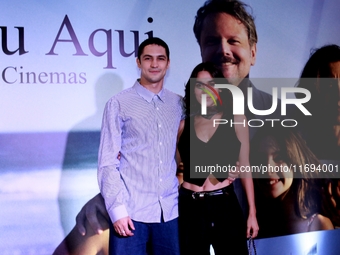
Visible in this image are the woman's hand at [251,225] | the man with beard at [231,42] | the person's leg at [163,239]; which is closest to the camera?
the person's leg at [163,239]

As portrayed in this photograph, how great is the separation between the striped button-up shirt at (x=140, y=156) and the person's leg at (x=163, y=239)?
45 millimetres

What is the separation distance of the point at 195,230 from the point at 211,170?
406 millimetres

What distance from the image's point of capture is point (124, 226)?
8.14 ft

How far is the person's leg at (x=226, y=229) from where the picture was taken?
2633mm

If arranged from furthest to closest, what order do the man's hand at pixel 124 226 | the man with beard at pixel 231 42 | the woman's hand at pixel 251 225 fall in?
the man with beard at pixel 231 42
the woman's hand at pixel 251 225
the man's hand at pixel 124 226

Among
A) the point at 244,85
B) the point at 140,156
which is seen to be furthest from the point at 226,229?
the point at 244,85

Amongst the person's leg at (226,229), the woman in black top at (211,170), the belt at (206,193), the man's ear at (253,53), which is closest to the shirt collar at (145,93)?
the woman in black top at (211,170)

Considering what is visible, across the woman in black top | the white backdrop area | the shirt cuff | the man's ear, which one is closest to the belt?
the woman in black top

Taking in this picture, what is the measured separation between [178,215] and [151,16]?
4.42 feet

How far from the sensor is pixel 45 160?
293 cm

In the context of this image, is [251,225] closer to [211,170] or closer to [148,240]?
[211,170]

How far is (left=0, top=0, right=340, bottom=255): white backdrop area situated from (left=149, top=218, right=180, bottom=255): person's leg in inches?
23.0

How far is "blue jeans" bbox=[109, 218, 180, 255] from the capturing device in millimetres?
2559

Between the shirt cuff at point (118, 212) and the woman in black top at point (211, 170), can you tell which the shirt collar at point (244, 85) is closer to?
the woman in black top at point (211, 170)
